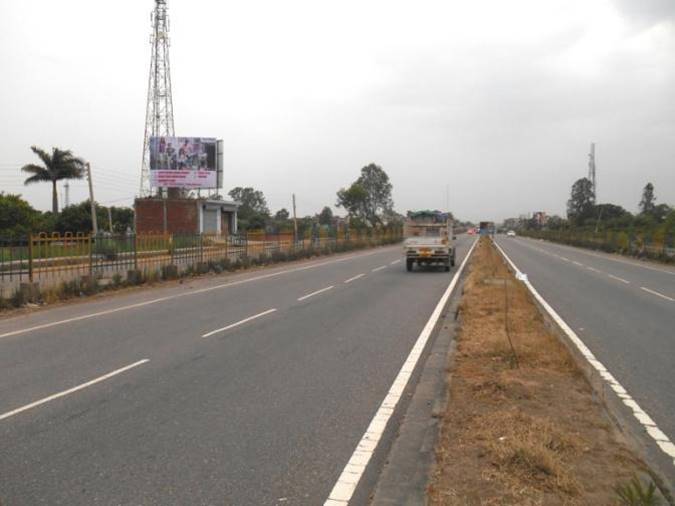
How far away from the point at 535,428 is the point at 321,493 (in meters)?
1.94

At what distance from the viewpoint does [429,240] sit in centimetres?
2625

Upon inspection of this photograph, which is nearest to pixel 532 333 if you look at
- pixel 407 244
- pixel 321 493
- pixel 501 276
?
pixel 321 493

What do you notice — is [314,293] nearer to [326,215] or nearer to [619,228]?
[619,228]

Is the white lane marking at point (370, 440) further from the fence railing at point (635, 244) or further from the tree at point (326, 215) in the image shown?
the tree at point (326, 215)

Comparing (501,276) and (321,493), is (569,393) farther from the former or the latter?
(501,276)

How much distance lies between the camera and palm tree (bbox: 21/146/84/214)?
57.2 meters

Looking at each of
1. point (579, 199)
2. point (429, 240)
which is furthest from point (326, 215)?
point (429, 240)

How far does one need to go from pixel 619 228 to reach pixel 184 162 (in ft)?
175

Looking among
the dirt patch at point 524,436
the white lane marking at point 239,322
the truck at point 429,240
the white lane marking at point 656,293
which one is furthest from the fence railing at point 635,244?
the dirt patch at point 524,436

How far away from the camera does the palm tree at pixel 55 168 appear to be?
57178 millimetres

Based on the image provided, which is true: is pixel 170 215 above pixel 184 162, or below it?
below

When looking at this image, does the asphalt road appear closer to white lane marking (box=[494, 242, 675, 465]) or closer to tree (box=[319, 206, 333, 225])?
Result: white lane marking (box=[494, 242, 675, 465])

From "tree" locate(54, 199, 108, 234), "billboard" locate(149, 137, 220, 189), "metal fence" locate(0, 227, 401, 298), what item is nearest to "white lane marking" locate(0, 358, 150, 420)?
"metal fence" locate(0, 227, 401, 298)

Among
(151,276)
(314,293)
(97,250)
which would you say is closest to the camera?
(314,293)
